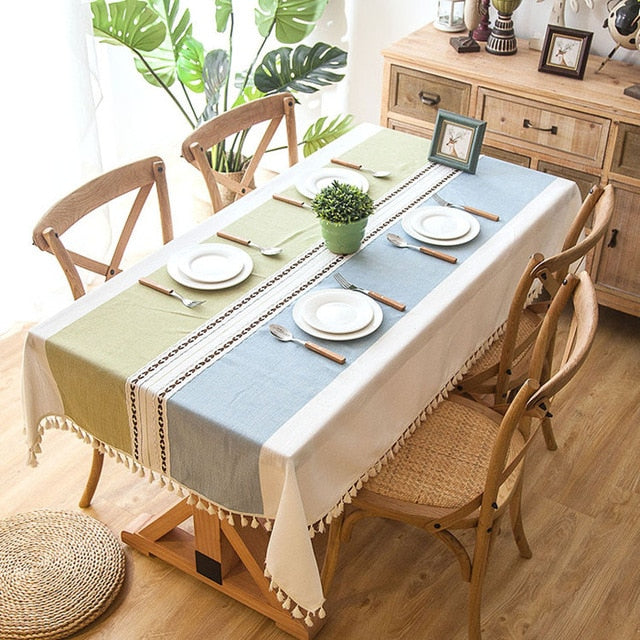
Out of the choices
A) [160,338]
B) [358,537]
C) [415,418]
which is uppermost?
[160,338]

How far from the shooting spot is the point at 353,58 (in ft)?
13.1

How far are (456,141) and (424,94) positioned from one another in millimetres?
693

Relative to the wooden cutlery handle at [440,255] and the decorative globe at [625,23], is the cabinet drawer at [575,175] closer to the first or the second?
the decorative globe at [625,23]

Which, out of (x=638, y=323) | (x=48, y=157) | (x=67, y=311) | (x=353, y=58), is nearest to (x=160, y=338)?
(x=67, y=311)

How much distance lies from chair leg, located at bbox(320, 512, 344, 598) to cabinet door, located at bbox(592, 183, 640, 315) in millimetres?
1566

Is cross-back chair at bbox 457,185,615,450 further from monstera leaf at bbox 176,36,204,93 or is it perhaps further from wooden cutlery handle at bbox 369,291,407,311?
monstera leaf at bbox 176,36,204,93

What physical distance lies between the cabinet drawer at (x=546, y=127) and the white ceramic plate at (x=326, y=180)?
0.80m

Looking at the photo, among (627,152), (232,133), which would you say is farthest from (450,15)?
(232,133)

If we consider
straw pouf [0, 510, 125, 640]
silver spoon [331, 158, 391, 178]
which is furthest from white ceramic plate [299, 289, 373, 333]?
straw pouf [0, 510, 125, 640]

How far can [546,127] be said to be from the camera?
10.5 feet

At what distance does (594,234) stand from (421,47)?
Result: 4.80 ft

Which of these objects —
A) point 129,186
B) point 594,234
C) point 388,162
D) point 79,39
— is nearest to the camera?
point 594,234

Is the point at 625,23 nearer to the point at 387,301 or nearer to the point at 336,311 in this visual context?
the point at 387,301

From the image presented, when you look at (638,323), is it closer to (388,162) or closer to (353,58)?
(388,162)
